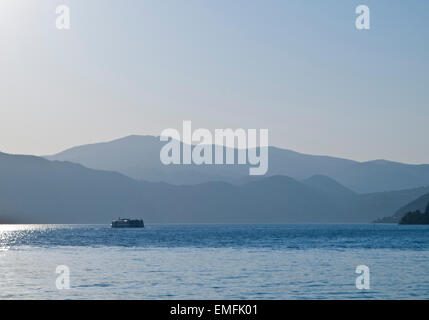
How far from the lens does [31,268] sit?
7400 cm

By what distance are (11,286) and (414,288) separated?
1293 inches

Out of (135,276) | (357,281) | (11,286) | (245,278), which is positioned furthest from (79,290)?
(357,281)

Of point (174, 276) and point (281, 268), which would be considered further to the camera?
point (281, 268)

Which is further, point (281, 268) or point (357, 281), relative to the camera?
point (281, 268)

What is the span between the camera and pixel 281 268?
7262cm

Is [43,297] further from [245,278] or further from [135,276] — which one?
[245,278]

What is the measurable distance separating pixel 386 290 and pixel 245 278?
45.7 ft
